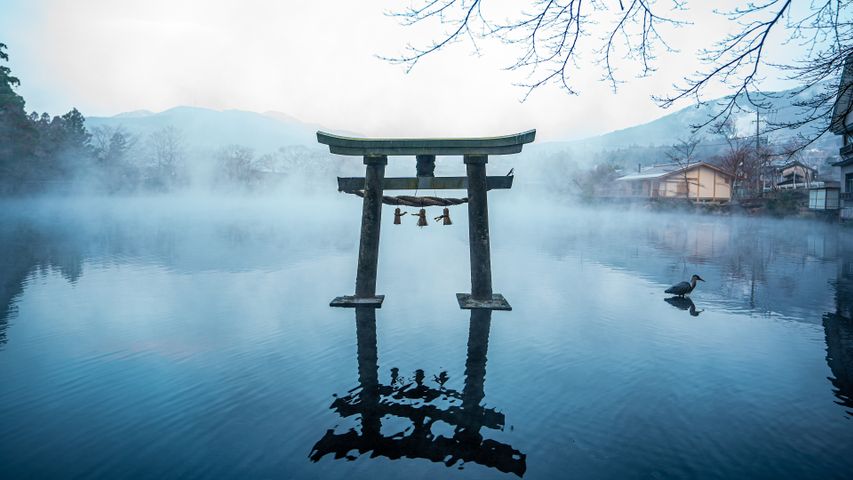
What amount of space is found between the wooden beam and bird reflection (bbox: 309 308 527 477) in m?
4.28

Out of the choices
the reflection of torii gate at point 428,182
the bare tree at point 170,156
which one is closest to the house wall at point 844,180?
the reflection of torii gate at point 428,182

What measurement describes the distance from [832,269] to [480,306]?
49.4 ft

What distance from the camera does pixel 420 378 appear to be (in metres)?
6.81

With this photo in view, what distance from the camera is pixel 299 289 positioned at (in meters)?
13.6

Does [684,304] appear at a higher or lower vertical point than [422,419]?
lower

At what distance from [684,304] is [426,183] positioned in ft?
23.8

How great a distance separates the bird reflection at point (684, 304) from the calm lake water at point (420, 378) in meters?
0.08

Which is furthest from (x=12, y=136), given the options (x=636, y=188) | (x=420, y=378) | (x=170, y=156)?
(x=636, y=188)

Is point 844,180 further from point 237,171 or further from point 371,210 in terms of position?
point 237,171

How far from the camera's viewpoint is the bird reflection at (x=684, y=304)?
11127 mm

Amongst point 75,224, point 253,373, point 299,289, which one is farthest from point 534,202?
point 253,373

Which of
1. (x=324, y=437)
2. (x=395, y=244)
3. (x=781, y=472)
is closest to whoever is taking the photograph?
(x=781, y=472)

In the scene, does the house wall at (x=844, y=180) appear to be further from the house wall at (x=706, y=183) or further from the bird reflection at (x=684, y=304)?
the bird reflection at (x=684, y=304)

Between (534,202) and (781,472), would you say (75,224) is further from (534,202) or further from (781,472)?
(534,202)
